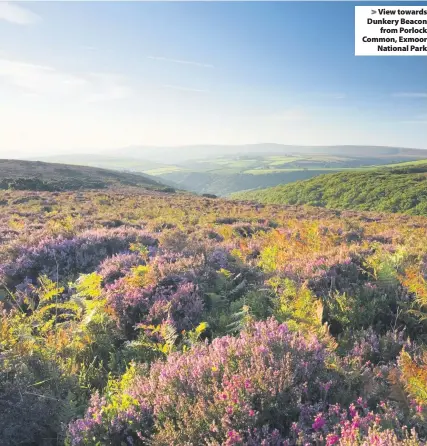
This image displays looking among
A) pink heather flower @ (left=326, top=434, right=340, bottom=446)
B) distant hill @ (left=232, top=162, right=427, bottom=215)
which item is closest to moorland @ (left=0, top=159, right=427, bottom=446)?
pink heather flower @ (left=326, top=434, right=340, bottom=446)

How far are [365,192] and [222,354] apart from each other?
212 ft

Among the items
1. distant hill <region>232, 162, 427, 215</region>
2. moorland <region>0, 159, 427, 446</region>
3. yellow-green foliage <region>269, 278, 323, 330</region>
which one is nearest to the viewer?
moorland <region>0, 159, 427, 446</region>

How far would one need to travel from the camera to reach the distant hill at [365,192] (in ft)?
177

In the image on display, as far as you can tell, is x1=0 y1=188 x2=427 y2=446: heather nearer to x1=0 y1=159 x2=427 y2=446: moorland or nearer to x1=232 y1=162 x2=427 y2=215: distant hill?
x1=0 y1=159 x2=427 y2=446: moorland

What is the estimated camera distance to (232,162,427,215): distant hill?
177 ft

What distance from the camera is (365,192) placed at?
201 feet

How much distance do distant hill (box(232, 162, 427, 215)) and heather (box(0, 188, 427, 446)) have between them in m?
52.3

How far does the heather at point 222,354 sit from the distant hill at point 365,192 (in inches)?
2059

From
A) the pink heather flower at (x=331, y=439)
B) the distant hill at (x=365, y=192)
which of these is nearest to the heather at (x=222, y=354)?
the pink heather flower at (x=331, y=439)

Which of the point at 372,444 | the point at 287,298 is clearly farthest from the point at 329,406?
the point at 287,298

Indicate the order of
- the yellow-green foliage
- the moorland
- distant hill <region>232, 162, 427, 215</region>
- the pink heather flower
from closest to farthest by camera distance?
the pink heather flower → the moorland → the yellow-green foliage → distant hill <region>232, 162, 427, 215</region>

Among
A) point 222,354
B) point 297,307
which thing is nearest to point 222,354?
point 222,354

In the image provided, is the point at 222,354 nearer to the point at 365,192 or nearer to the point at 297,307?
the point at 297,307

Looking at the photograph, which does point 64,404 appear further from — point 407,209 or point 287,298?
point 407,209
